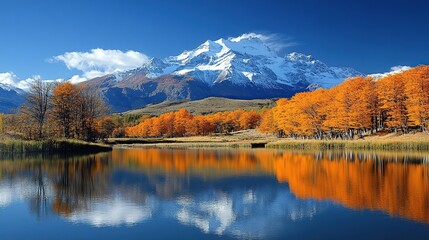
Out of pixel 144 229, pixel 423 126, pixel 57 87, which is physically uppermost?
pixel 57 87

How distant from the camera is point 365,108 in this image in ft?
269

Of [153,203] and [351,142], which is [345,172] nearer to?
[153,203]

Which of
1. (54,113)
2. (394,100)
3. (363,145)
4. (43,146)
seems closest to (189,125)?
(54,113)

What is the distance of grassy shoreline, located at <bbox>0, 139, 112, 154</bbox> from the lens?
54959 millimetres

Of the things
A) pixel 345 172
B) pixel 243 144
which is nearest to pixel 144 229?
pixel 345 172

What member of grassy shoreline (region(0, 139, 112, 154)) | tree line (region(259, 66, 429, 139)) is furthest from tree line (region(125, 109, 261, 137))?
grassy shoreline (region(0, 139, 112, 154))

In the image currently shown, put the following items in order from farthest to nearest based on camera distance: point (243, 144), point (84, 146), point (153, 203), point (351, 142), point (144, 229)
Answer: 1. point (243, 144)
2. point (351, 142)
3. point (84, 146)
4. point (153, 203)
5. point (144, 229)

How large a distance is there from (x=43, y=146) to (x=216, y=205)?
148 feet

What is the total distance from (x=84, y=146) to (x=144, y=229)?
170 feet

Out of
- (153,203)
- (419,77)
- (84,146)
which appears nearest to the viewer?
(153,203)

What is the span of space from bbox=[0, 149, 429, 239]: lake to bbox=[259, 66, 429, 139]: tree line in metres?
46.0

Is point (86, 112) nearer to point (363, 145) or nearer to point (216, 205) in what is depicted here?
point (363, 145)

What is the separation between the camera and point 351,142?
69.0 m

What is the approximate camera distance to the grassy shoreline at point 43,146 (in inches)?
2164
